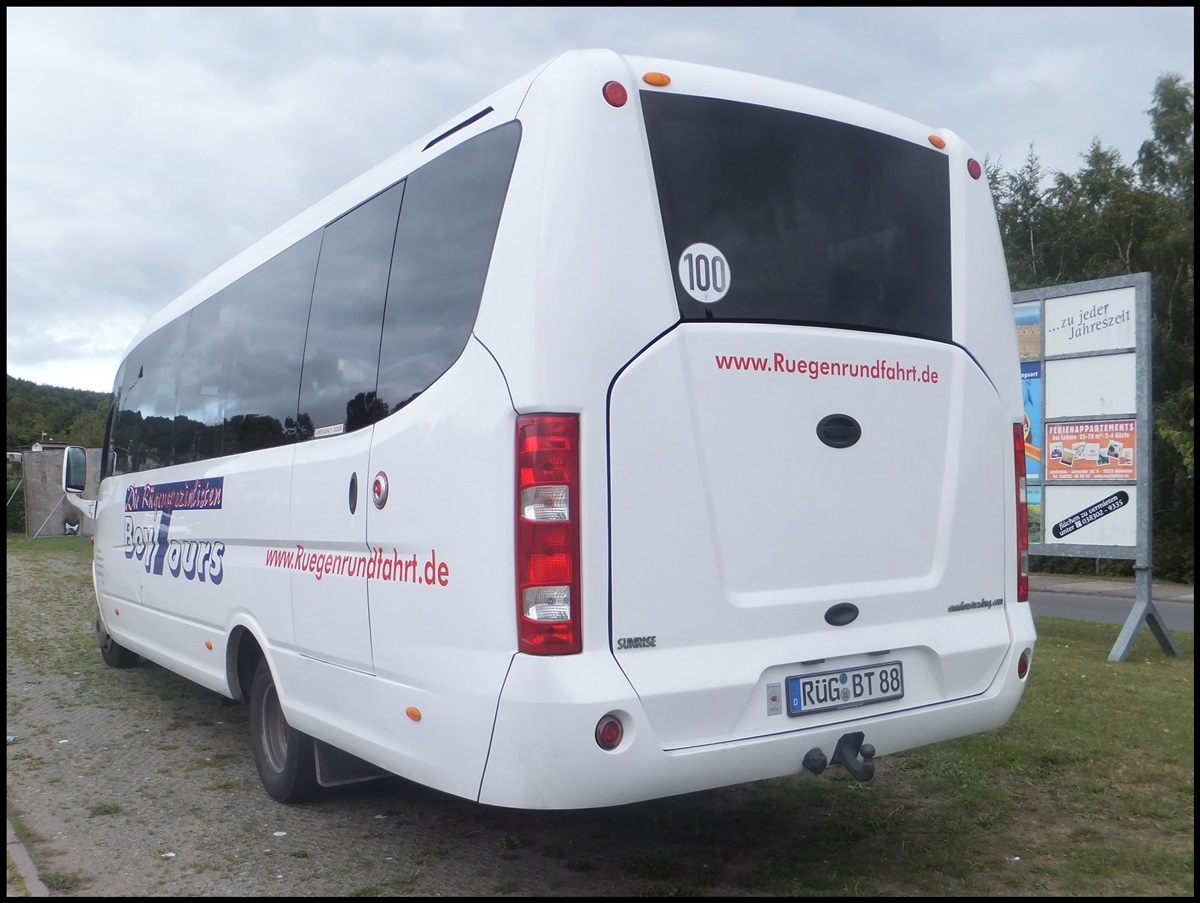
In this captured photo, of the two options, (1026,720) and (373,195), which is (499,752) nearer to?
(373,195)

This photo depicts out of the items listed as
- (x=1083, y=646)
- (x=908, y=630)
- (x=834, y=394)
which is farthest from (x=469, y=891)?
(x=1083, y=646)

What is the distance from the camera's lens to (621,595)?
3.52 metres

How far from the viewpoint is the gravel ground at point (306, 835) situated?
436 centimetres

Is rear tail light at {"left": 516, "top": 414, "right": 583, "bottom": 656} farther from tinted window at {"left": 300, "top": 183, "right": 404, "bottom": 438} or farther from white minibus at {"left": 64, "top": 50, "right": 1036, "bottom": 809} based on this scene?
tinted window at {"left": 300, "top": 183, "right": 404, "bottom": 438}

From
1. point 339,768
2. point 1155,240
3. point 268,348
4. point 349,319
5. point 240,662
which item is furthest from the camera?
point 1155,240

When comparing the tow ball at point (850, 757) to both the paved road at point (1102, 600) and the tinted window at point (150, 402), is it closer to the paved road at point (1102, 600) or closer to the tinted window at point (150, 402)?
the tinted window at point (150, 402)

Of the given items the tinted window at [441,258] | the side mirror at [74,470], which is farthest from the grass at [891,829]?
the side mirror at [74,470]

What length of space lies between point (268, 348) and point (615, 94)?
275 centimetres

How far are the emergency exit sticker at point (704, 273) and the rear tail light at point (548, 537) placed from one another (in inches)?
27.5

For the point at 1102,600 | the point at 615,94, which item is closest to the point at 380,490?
the point at 615,94

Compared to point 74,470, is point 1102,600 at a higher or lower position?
lower

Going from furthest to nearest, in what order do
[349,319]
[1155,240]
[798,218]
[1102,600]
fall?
1. [1155,240]
2. [1102,600]
3. [349,319]
4. [798,218]

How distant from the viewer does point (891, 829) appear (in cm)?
492

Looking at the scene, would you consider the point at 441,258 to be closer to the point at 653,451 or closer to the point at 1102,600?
the point at 653,451
